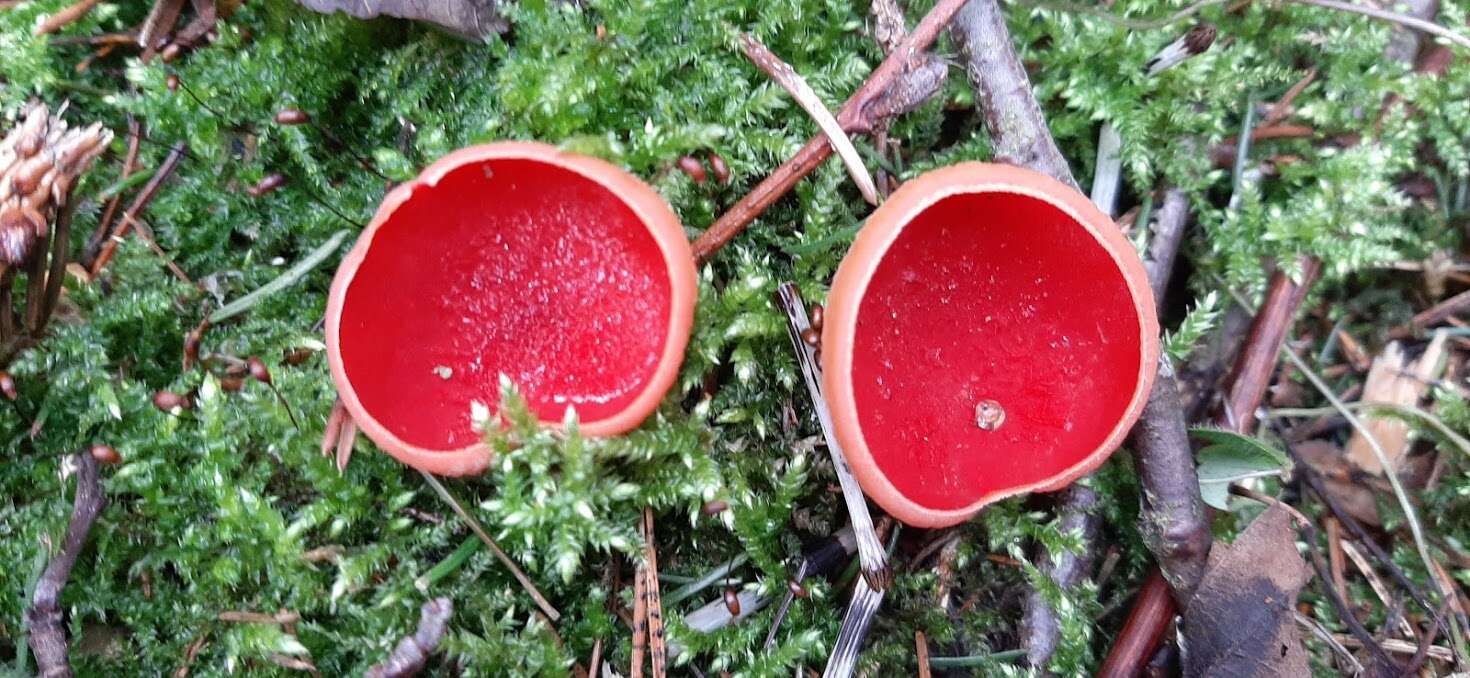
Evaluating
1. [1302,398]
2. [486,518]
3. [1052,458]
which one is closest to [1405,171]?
[1302,398]

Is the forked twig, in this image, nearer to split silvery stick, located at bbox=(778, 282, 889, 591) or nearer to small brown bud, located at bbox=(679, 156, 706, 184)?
split silvery stick, located at bbox=(778, 282, 889, 591)

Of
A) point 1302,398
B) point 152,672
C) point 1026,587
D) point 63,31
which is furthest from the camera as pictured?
point 1302,398

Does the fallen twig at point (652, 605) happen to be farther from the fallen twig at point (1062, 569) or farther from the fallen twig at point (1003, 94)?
the fallen twig at point (1003, 94)

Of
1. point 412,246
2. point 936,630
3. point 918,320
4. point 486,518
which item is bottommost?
point 936,630

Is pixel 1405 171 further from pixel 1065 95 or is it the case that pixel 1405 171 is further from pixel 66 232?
pixel 66 232

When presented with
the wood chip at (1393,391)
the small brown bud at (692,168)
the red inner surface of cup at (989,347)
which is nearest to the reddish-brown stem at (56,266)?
the small brown bud at (692,168)
